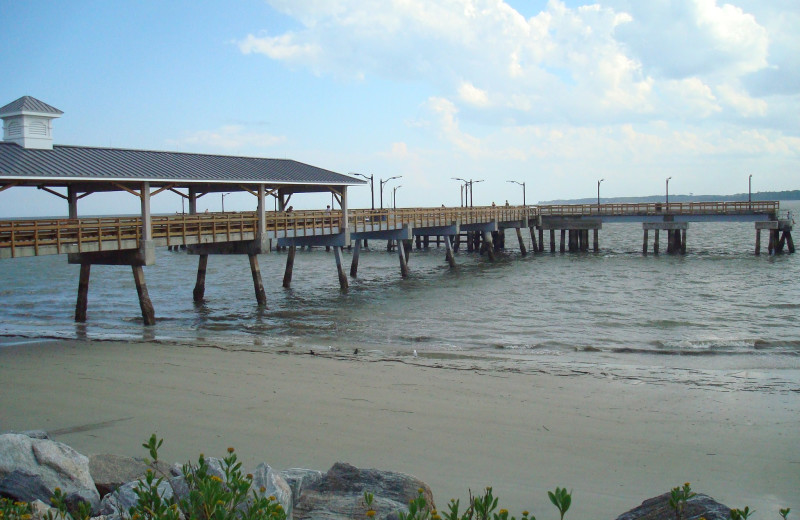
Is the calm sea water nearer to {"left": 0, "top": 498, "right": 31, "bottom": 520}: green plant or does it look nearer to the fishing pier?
the fishing pier

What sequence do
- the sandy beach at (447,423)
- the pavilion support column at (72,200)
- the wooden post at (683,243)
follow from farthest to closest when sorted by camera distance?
1. the wooden post at (683,243)
2. the pavilion support column at (72,200)
3. the sandy beach at (447,423)

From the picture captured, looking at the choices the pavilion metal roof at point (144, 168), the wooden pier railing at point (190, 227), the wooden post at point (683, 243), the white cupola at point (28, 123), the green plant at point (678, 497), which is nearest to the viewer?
the green plant at point (678, 497)

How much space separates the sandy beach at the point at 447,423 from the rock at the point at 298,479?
1.67 m

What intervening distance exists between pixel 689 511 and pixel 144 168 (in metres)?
20.9

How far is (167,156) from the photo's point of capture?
1000 inches

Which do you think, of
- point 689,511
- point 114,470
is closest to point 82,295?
point 114,470

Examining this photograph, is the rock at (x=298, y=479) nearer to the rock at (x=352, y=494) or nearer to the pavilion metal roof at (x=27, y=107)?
the rock at (x=352, y=494)

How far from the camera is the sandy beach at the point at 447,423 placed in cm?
802

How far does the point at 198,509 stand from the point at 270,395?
7422mm

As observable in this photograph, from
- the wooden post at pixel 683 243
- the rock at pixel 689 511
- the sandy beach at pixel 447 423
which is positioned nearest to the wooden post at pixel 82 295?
the sandy beach at pixel 447 423

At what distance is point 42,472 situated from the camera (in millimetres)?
6430

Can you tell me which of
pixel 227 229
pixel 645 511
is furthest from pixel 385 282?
pixel 645 511

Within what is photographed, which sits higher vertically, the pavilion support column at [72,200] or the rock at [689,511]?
the pavilion support column at [72,200]

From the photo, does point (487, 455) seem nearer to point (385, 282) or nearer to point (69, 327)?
point (69, 327)
